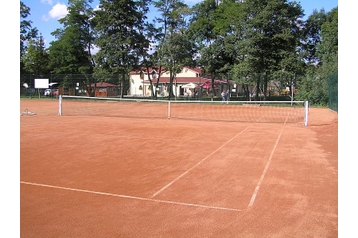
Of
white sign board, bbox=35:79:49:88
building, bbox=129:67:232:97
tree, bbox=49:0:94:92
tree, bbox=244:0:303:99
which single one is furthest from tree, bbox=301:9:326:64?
white sign board, bbox=35:79:49:88

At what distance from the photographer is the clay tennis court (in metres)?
4.38

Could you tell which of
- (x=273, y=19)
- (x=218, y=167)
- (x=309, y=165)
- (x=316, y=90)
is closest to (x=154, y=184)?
(x=218, y=167)

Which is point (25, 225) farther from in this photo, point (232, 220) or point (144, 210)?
point (232, 220)

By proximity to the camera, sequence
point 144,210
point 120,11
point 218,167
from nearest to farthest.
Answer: point 144,210, point 218,167, point 120,11

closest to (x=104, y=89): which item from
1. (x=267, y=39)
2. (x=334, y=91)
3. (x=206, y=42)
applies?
(x=206, y=42)

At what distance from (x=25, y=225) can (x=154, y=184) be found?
249cm

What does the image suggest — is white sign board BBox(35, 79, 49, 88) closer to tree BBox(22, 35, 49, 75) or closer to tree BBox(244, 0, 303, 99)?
tree BBox(22, 35, 49, 75)

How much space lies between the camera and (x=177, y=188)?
19.7ft

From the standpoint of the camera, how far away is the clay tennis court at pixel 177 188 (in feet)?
14.4

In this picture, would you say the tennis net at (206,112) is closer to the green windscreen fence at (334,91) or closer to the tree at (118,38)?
the green windscreen fence at (334,91)

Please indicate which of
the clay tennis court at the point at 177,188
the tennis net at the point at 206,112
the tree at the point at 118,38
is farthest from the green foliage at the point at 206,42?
the clay tennis court at the point at 177,188

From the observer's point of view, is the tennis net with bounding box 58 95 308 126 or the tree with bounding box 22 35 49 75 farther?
the tree with bounding box 22 35 49 75

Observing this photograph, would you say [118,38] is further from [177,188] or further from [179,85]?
[177,188]
